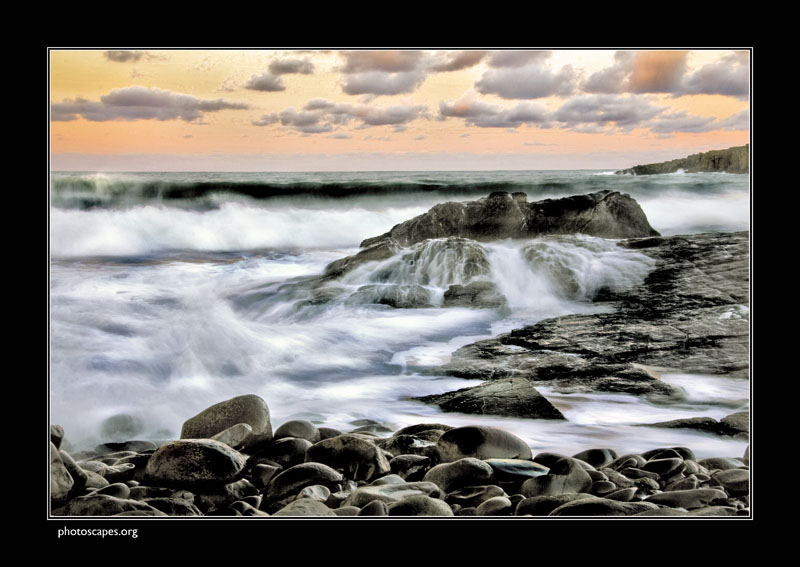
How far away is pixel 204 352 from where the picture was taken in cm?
393

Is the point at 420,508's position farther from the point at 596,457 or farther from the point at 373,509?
the point at 596,457

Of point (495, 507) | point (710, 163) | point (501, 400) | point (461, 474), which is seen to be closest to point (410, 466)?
point (461, 474)

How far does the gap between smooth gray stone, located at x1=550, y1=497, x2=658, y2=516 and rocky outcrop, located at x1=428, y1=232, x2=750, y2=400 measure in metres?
0.70

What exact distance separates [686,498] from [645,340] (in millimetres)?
874

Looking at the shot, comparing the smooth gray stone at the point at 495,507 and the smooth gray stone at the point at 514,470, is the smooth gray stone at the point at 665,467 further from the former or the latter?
the smooth gray stone at the point at 495,507

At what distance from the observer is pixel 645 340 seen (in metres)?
4.00

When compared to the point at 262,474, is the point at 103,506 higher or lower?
lower

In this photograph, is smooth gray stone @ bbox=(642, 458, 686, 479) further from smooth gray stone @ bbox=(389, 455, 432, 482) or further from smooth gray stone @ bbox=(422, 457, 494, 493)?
smooth gray stone @ bbox=(389, 455, 432, 482)

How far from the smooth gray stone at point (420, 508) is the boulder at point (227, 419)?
2.72 feet

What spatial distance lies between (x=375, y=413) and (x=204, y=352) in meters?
0.95

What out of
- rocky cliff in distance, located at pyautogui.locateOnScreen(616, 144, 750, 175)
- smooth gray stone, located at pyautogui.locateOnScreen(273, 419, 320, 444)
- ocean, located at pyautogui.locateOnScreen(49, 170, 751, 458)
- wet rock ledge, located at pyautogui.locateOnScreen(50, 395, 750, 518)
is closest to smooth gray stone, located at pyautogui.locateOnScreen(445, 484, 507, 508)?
wet rock ledge, located at pyautogui.locateOnScreen(50, 395, 750, 518)

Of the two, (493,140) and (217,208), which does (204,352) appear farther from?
(493,140)

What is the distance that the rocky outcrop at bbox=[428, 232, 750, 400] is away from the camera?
12.9 feet

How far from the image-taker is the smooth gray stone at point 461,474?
137 inches
